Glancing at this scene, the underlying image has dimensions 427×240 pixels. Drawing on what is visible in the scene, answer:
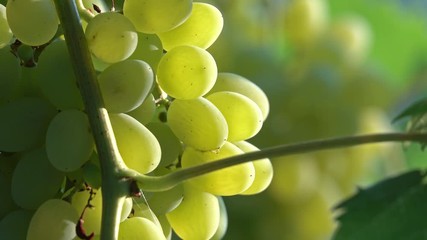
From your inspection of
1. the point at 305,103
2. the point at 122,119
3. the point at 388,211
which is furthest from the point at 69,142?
the point at 305,103

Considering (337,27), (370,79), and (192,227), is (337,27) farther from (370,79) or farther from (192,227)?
(192,227)

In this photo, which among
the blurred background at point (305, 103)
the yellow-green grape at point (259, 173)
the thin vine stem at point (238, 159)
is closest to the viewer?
the thin vine stem at point (238, 159)

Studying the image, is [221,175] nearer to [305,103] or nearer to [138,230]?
[138,230]

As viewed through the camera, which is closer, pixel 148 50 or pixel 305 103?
pixel 148 50

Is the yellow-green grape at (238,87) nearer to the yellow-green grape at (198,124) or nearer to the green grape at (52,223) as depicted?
the yellow-green grape at (198,124)

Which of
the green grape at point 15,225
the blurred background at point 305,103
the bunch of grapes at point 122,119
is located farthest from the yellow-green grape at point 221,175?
the blurred background at point 305,103

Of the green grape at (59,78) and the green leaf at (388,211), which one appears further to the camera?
the green leaf at (388,211)

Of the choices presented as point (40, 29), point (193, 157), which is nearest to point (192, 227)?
point (193, 157)
